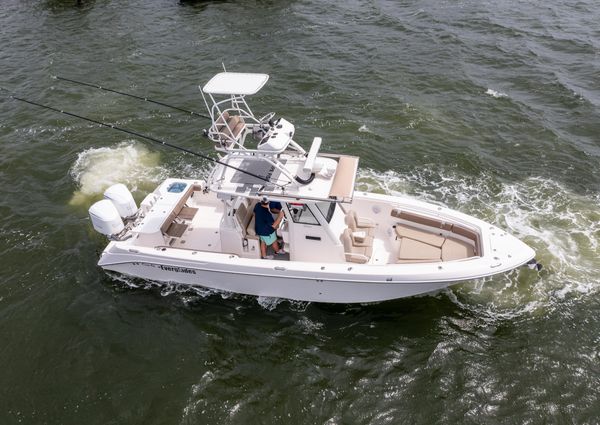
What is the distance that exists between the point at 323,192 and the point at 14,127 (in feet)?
46.4

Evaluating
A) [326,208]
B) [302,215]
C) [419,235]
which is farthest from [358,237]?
[302,215]

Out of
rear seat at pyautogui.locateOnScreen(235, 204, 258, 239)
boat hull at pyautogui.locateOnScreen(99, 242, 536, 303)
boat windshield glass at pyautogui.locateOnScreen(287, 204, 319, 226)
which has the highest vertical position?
boat windshield glass at pyautogui.locateOnScreen(287, 204, 319, 226)

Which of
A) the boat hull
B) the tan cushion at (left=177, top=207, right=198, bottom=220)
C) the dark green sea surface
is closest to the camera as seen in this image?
the dark green sea surface

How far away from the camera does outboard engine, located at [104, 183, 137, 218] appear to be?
31.9 ft

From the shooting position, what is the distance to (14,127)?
1636 centimetres

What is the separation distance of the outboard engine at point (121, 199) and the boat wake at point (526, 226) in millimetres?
6716

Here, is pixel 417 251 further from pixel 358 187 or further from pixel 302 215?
pixel 358 187

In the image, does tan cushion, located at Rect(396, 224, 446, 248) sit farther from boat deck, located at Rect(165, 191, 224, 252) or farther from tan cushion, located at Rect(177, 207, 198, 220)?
tan cushion, located at Rect(177, 207, 198, 220)

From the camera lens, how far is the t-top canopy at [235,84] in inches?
346

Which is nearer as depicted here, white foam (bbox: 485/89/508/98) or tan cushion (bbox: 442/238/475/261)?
tan cushion (bbox: 442/238/475/261)

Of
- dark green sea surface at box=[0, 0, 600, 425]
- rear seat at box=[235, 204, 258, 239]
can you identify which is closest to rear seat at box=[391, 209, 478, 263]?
dark green sea surface at box=[0, 0, 600, 425]

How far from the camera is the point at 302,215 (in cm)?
873

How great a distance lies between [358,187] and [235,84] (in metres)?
5.64

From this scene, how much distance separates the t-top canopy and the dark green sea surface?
4542 mm
